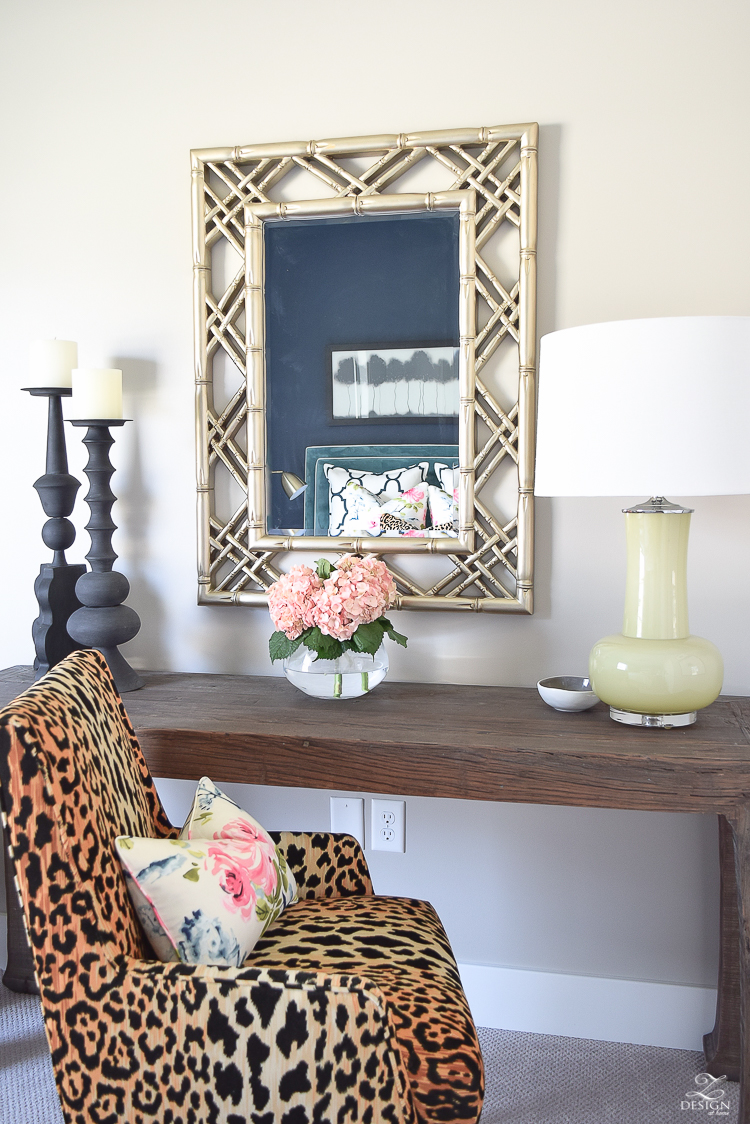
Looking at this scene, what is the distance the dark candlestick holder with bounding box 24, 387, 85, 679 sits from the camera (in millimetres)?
1982

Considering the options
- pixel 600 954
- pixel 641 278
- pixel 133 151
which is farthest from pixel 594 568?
pixel 133 151

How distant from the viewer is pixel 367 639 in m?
1.72

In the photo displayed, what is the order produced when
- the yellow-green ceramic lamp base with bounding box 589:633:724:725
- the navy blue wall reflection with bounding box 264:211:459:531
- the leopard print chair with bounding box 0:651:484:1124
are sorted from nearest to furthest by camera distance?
the leopard print chair with bounding box 0:651:484:1124, the yellow-green ceramic lamp base with bounding box 589:633:724:725, the navy blue wall reflection with bounding box 264:211:459:531

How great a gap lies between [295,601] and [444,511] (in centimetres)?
43

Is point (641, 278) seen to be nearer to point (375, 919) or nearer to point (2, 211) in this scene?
point (375, 919)

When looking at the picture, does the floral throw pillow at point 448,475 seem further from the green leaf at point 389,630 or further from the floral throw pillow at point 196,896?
the floral throw pillow at point 196,896

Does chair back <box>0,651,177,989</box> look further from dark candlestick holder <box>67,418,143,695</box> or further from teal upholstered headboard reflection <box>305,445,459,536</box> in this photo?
teal upholstered headboard reflection <box>305,445,459,536</box>

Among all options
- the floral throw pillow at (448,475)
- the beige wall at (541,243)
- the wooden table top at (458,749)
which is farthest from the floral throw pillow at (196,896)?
the floral throw pillow at (448,475)

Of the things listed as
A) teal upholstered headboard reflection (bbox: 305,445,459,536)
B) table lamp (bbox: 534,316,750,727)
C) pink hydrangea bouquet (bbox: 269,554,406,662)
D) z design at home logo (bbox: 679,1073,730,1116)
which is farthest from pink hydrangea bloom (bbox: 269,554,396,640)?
z design at home logo (bbox: 679,1073,730,1116)

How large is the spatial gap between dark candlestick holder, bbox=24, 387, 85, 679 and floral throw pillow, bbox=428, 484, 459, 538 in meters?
0.82

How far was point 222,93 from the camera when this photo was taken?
6.57ft

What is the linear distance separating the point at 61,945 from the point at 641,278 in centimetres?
160

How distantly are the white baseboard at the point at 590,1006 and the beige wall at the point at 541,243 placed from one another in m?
0.04

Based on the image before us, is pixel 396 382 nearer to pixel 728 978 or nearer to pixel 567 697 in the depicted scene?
pixel 567 697
